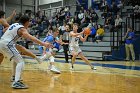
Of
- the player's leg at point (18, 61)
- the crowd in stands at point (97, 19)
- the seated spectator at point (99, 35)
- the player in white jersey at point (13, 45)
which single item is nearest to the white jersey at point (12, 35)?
the player in white jersey at point (13, 45)

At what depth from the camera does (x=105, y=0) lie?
21.8 metres

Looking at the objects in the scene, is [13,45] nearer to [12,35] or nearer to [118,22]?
[12,35]

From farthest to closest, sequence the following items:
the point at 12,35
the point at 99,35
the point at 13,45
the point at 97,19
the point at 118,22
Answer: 1. the point at 97,19
2. the point at 99,35
3. the point at 118,22
4. the point at 13,45
5. the point at 12,35

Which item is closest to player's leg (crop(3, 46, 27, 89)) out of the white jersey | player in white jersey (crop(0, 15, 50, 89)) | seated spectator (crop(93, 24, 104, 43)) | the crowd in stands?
player in white jersey (crop(0, 15, 50, 89))

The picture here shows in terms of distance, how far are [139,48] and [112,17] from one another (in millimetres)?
2837

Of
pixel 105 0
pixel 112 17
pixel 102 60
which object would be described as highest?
pixel 105 0

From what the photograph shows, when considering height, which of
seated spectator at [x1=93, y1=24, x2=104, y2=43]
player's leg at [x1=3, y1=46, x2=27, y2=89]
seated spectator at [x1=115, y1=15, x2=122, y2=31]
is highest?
seated spectator at [x1=115, y1=15, x2=122, y2=31]

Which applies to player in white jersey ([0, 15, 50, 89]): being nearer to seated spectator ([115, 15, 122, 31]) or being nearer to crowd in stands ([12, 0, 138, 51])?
crowd in stands ([12, 0, 138, 51])

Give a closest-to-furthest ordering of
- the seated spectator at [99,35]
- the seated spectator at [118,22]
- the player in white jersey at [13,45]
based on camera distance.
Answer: the player in white jersey at [13,45]
the seated spectator at [118,22]
the seated spectator at [99,35]

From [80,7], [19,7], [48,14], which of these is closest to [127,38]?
[80,7]

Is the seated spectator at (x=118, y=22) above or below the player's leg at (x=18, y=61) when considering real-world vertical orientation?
above

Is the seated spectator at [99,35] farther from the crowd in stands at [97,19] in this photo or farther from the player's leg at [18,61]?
the player's leg at [18,61]

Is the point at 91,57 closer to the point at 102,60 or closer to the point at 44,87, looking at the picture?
the point at 102,60

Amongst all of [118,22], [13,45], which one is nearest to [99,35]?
[118,22]
